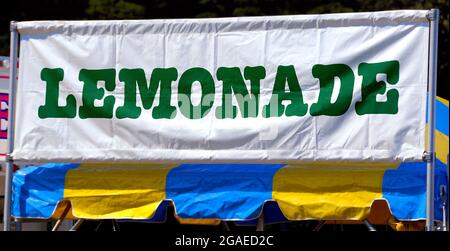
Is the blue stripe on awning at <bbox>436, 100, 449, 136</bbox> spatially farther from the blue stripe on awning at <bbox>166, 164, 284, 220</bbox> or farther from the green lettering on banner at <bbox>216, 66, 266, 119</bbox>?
the green lettering on banner at <bbox>216, 66, 266, 119</bbox>

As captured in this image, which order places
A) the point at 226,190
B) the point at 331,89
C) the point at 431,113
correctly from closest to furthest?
the point at 431,113 < the point at 331,89 < the point at 226,190

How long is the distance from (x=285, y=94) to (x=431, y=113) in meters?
1.06

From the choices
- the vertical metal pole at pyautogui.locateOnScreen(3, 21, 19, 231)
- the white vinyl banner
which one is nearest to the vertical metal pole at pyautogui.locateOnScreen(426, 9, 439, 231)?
the white vinyl banner

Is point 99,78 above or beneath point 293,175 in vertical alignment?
above

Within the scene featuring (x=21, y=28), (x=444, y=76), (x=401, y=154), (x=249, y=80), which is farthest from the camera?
(x=444, y=76)

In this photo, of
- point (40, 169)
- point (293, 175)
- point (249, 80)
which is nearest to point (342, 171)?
point (293, 175)

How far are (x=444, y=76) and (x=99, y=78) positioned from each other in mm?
15638

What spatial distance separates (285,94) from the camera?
22.5 feet

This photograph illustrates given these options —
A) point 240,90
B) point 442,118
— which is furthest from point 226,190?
point 442,118

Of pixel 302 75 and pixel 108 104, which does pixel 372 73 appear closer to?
pixel 302 75

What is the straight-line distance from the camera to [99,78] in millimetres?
7199

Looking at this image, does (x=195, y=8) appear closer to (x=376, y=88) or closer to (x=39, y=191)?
(x=39, y=191)

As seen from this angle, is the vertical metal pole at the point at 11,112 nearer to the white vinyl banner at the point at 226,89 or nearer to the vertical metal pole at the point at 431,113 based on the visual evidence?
the white vinyl banner at the point at 226,89

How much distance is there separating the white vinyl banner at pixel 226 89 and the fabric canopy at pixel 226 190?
0.55 feet
